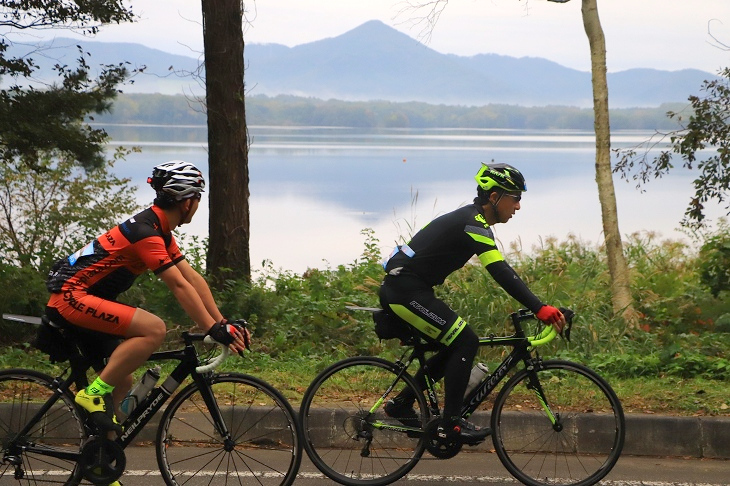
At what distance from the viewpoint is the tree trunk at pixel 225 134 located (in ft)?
38.5

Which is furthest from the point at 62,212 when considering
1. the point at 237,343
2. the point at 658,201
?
the point at 658,201

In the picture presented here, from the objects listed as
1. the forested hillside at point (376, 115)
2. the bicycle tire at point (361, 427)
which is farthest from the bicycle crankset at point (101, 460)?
the forested hillside at point (376, 115)

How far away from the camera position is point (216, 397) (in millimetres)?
5277

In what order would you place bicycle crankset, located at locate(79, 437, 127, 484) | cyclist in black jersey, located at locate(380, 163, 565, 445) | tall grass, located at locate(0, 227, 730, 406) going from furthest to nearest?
tall grass, located at locate(0, 227, 730, 406) → cyclist in black jersey, located at locate(380, 163, 565, 445) → bicycle crankset, located at locate(79, 437, 127, 484)

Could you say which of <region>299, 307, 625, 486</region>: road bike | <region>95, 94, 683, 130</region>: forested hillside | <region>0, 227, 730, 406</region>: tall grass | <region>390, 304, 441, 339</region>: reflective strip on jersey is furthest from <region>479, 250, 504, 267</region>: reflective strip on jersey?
<region>95, 94, 683, 130</region>: forested hillside

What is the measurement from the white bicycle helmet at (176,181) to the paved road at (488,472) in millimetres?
1942

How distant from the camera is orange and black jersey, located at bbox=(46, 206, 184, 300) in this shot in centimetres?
487

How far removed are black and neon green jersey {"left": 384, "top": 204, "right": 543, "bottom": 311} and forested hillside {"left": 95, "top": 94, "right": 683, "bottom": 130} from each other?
298 feet

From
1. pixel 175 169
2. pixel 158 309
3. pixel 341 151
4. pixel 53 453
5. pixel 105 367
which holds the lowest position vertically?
pixel 341 151

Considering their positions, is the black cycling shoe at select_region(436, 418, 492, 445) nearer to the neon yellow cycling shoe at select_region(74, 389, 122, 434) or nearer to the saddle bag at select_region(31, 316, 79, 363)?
the neon yellow cycling shoe at select_region(74, 389, 122, 434)

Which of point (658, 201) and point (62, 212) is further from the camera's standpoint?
point (658, 201)

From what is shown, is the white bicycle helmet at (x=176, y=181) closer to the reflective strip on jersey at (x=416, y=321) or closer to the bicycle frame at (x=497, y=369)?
the reflective strip on jersey at (x=416, y=321)

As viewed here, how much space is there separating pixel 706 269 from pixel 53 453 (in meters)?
7.91

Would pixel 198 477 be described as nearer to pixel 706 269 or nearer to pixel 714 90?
pixel 706 269
